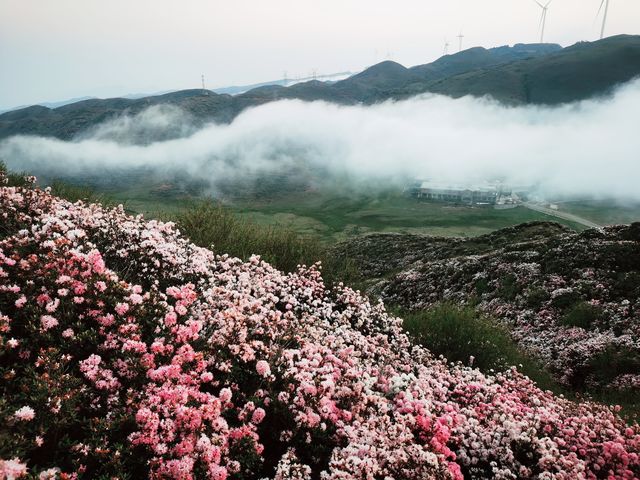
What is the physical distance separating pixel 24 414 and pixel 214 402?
245cm

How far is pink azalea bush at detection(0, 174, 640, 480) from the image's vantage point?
223 inches

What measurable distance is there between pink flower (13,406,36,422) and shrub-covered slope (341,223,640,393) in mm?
17634

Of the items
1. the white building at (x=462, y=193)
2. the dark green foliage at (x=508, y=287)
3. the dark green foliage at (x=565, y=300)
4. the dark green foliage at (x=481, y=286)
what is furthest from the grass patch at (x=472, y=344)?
the white building at (x=462, y=193)

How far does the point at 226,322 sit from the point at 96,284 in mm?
2618

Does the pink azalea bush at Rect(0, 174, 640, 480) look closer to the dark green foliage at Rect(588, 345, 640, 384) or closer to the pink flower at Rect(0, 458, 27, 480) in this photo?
the pink flower at Rect(0, 458, 27, 480)

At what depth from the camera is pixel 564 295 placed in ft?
76.5

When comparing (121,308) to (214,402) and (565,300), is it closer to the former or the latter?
(214,402)

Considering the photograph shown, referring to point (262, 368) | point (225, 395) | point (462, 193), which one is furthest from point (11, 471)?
point (462, 193)

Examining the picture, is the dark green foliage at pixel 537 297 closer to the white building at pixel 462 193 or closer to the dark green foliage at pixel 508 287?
the dark green foliage at pixel 508 287

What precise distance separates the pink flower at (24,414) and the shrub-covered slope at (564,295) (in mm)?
17634

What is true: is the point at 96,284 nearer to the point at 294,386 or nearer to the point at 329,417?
the point at 294,386

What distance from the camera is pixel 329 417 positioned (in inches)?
305

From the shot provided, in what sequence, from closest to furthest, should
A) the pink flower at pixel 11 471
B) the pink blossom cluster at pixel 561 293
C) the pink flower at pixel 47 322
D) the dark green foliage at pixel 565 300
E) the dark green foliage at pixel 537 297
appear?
1. the pink flower at pixel 11 471
2. the pink flower at pixel 47 322
3. the pink blossom cluster at pixel 561 293
4. the dark green foliage at pixel 565 300
5. the dark green foliage at pixel 537 297

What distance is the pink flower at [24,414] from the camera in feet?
16.6
